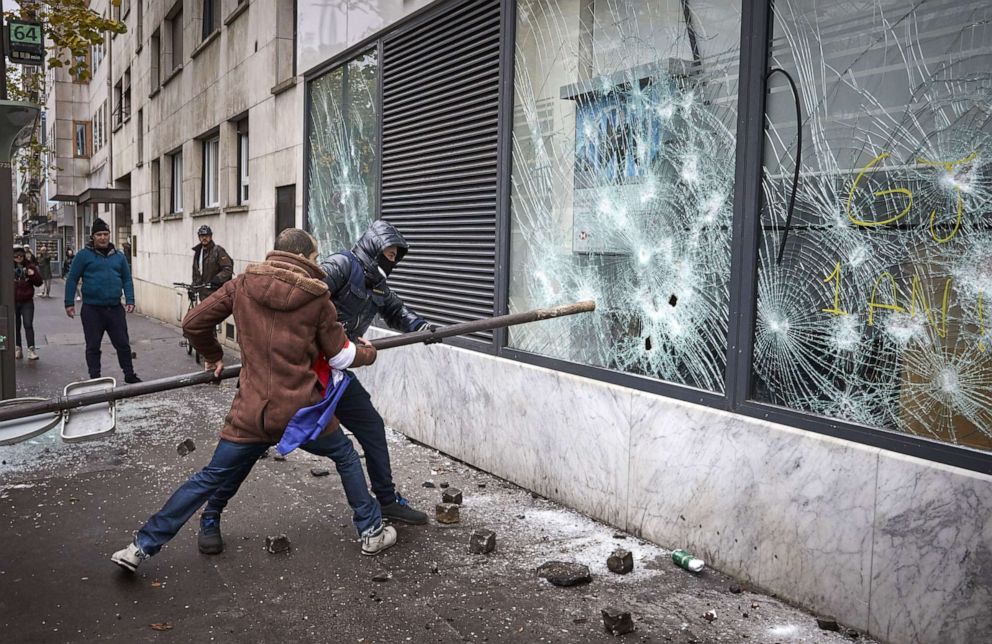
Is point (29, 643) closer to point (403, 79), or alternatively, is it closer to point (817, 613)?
point (817, 613)

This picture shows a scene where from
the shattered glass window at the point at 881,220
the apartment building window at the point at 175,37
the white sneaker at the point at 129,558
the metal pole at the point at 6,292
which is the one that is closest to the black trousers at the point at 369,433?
the white sneaker at the point at 129,558

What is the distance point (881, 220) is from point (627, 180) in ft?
5.77

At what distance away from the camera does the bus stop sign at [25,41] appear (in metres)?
8.59

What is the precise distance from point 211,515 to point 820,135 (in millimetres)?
3691

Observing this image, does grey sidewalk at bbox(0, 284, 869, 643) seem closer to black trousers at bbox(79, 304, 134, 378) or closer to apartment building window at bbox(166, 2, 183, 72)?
black trousers at bbox(79, 304, 134, 378)

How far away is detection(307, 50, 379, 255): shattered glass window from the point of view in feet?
29.2

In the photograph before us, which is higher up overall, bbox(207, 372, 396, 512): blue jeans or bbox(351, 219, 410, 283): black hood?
bbox(351, 219, 410, 283): black hood

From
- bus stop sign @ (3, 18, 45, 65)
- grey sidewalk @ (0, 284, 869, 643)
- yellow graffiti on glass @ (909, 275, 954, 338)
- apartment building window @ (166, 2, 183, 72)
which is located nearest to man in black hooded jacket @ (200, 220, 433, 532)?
grey sidewalk @ (0, 284, 869, 643)

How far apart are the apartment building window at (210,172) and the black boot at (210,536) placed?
477 inches

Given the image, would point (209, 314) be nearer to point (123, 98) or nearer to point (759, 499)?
point (759, 499)

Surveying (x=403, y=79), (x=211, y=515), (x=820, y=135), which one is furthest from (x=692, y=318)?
(x=403, y=79)

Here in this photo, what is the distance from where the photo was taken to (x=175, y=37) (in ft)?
Result: 65.1

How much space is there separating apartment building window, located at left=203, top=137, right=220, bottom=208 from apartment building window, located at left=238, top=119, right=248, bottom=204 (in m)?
1.79

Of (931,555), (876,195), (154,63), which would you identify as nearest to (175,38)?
(154,63)
